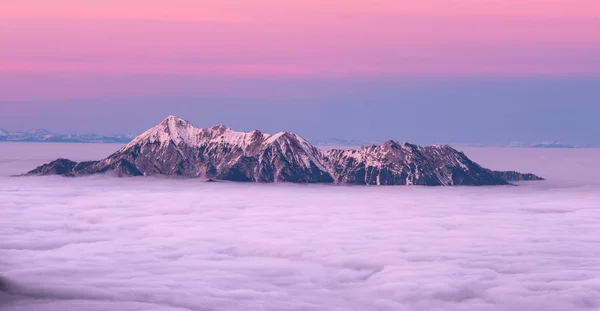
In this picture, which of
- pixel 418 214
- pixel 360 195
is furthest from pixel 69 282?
pixel 360 195

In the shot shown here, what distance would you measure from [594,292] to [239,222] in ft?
193

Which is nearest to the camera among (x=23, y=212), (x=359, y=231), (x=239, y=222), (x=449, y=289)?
(x=449, y=289)

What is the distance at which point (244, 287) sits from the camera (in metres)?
78.2

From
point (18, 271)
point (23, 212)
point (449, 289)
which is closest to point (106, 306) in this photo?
point (18, 271)

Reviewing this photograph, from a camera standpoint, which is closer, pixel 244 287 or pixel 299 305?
pixel 299 305

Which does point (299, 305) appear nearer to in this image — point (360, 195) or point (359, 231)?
point (359, 231)

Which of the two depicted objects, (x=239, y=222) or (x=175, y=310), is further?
(x=239, y=222)

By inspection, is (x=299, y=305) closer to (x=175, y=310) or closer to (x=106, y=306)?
(x=175, y=310)

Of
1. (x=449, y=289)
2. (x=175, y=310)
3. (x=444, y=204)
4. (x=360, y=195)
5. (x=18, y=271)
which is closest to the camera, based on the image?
(x=175, y=310)

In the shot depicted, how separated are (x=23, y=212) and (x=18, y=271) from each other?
4670cm

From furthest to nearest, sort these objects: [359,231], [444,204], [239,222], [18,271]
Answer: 1. [444,204]
2. [239,222]
3. [359,231]
4. [18,271]

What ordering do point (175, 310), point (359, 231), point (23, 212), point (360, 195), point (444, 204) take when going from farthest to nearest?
point (360, 195), point (444, 204), point (23, 212), point (359, 231), point (175, 310)

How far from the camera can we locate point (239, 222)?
12188cm

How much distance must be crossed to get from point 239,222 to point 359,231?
1800cm
